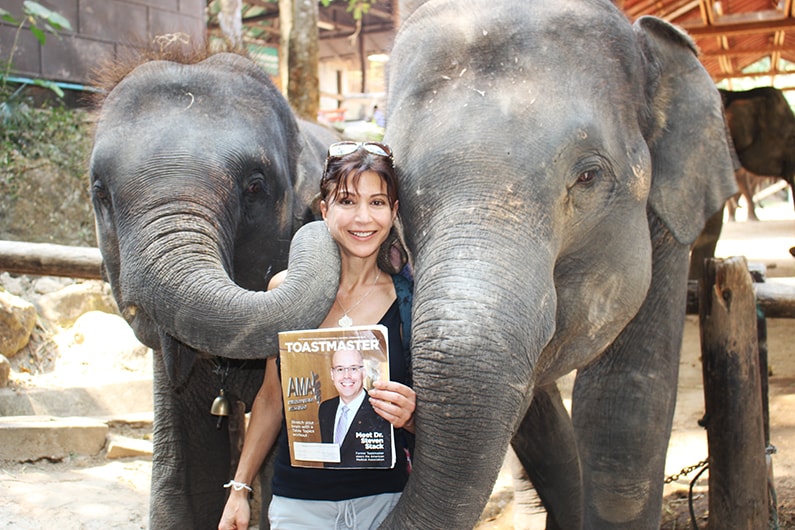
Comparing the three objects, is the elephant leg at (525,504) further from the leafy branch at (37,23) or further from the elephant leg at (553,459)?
the leafy branch at (37,23)

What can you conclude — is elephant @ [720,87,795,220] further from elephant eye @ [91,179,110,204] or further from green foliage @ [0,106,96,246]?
elephant eye @ [91,179,110,204]

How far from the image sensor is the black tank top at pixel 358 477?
7.90 feet

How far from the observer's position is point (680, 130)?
3.14 m

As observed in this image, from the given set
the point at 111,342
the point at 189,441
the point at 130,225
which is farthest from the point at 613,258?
the point at 111,342

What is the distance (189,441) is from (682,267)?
199 centimetres

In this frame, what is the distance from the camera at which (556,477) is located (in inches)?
162

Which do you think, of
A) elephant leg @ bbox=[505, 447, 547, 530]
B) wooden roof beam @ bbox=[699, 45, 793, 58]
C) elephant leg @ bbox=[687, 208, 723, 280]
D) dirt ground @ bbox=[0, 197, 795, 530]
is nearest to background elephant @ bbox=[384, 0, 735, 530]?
elephant leg @ bbox=[505, 447, 547, 530]

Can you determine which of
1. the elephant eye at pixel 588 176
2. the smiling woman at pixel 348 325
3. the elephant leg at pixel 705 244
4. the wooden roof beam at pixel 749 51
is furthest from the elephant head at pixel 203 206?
the wooden roof beam at pixel 749 51

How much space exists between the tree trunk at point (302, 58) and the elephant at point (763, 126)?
5.50 m

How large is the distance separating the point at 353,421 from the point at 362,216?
513mm

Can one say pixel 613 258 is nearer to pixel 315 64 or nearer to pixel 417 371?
pixel 417 371

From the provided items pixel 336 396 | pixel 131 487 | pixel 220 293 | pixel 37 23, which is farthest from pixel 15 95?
pixel 336 396

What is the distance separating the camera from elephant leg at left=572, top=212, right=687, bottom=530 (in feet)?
11.0

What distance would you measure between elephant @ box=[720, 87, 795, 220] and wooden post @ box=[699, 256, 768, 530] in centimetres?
792
